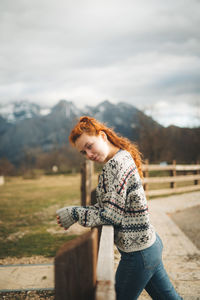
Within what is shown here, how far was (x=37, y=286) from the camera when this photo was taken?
2.84 meters

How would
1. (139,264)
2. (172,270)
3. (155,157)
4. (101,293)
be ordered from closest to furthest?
(101,293) < (139,264) < (172,270) < (155,157)

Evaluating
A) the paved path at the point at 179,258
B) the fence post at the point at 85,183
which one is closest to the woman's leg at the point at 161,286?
the paved path at the point at 179,258

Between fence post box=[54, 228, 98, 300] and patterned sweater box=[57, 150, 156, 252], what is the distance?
1.76ft

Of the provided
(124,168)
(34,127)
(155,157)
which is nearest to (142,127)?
(155,157)

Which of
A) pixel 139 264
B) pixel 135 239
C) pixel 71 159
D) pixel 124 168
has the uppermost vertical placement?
pixel 124 168

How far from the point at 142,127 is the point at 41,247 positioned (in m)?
37.0

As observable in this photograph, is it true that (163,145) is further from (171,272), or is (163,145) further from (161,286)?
(161,286)

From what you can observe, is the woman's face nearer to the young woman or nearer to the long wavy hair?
the long wavy hair

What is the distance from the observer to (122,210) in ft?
4.65

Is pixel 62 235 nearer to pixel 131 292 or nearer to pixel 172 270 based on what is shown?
pixel 172 270

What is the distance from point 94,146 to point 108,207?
1.46 ft

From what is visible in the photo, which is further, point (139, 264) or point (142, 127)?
point (142, 127)

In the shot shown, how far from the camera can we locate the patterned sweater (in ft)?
4.58

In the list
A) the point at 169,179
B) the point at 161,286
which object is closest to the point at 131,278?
the point at 161,286
